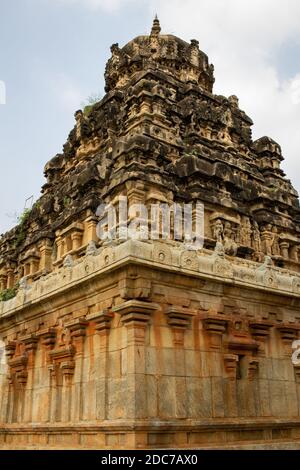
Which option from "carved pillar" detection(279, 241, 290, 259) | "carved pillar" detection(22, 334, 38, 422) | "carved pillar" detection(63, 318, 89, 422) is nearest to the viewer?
"carved pillar" detection(63, 318, 89, 422)

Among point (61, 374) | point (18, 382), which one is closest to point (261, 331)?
point (61, 374)

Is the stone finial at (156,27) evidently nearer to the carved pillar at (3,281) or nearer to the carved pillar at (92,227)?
the carved pillar at (92,227)

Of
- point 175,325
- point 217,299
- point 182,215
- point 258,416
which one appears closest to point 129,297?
point 175,325

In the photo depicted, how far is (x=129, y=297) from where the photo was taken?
35.6 ft

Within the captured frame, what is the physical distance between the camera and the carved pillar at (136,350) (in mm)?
10141

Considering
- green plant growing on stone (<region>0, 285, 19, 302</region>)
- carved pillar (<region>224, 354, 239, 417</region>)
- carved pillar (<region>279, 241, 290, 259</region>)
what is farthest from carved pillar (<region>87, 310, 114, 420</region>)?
carved pillar (<region>279, 241, 290, 259</region>)

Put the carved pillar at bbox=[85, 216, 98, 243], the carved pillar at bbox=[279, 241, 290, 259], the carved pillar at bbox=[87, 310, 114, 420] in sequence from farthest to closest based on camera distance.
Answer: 1. the carved pillar at bbox=[279, 241, 290, 259]
2. the carved pillar at bbox=[85, 216, 98, 243]
3. the carved pillar at bbox=[87, 310, 114, 420]

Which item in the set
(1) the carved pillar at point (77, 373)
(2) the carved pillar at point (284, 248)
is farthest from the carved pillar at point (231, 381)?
(2) the carved pillar at point (284, 248)

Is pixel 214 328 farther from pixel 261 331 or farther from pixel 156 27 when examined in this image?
pixel 156 27

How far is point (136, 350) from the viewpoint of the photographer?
1047 centimetres

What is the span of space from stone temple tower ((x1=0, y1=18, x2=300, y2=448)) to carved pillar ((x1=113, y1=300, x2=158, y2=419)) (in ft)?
0.08

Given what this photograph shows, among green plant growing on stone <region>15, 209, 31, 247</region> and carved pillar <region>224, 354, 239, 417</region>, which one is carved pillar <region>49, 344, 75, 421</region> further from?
green plant growing on stone <region>15, 209, 31, 247</region>

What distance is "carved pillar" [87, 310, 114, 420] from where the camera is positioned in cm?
1097
